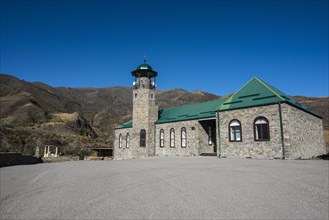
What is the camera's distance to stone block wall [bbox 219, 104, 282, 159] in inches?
622

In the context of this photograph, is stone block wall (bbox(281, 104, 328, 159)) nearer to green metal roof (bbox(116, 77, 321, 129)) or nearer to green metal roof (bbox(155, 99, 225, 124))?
green metal roof (bbox(116, 77, 321, 129))

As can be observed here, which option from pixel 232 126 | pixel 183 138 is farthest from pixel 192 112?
pixel 232 126

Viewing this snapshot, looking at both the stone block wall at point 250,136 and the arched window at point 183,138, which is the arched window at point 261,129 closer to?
the stone block wall at point 250,136

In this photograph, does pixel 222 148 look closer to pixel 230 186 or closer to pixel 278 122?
pixel 278 122

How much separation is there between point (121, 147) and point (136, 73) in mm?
9889

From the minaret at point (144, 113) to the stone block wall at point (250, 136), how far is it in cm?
949

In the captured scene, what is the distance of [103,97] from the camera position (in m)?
128

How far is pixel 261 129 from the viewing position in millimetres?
16609

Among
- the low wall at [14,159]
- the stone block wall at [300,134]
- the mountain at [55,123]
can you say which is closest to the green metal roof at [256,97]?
the stone block wall at [300,134]

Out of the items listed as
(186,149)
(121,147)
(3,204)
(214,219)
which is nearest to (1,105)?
(121,147)

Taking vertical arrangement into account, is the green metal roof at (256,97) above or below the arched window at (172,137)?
above

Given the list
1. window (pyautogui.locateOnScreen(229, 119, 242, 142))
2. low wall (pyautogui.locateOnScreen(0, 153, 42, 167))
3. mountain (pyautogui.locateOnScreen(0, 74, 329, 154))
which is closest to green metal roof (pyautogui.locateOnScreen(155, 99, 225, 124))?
window (pyautogui.locateOnScreen(229, 119, 242, 142))

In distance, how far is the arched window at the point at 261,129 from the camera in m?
16.3

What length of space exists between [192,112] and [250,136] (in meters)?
8.01
